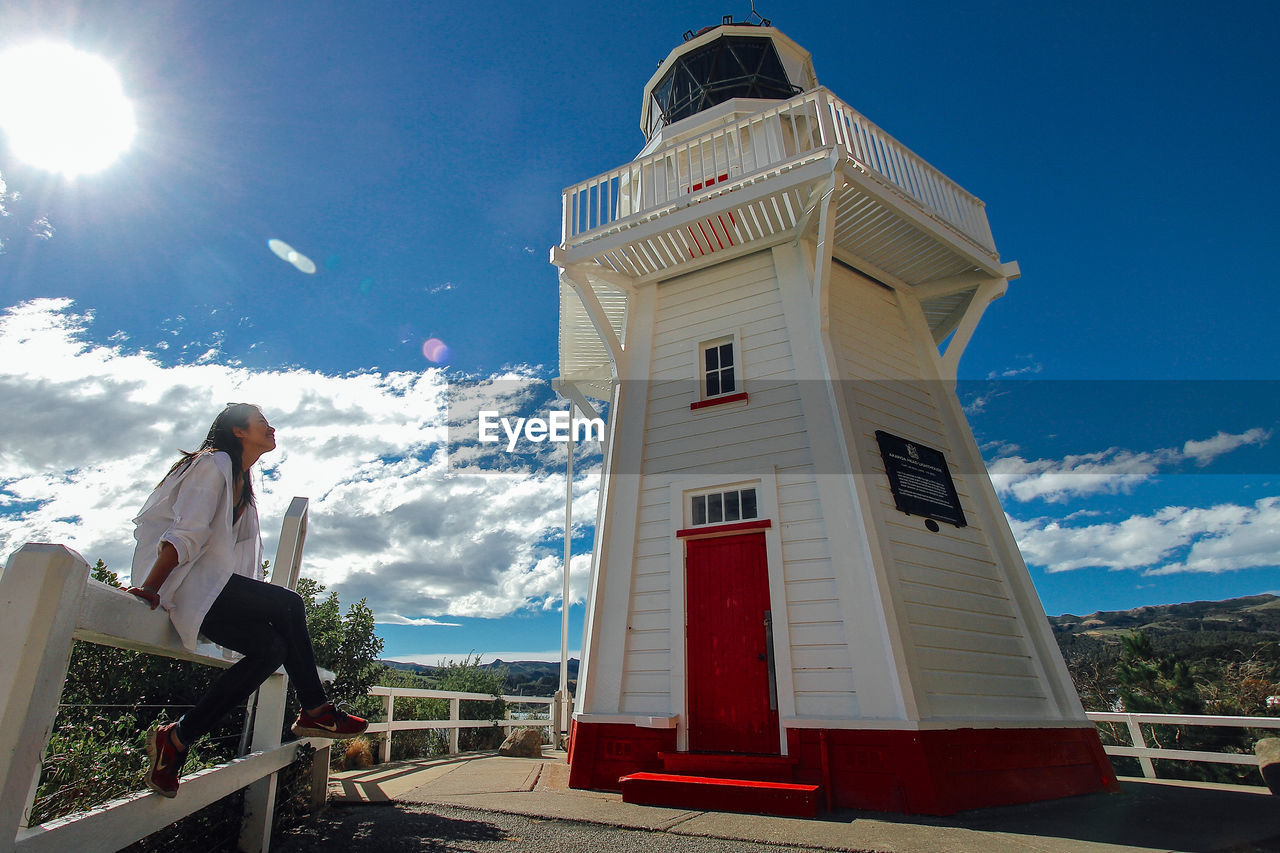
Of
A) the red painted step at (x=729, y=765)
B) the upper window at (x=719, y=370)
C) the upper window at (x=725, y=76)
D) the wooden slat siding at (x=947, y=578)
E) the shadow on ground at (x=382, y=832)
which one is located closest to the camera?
the shadow on ground at (x=382, y=832)

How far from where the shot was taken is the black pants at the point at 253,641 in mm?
2094

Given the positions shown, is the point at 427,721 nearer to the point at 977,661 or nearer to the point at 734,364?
the point at 734,364

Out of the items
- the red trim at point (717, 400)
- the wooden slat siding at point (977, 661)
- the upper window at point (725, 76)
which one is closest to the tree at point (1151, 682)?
the wooden slat siding at point (977, 661)

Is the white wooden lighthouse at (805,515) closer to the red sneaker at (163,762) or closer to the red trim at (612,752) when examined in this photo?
the red trim at (612,752)

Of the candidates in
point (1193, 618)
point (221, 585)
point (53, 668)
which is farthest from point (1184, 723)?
point (1193, 618)

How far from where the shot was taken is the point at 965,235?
7.80m

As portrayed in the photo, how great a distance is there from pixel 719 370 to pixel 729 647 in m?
3.08

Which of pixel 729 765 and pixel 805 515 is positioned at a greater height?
pixel 805 515

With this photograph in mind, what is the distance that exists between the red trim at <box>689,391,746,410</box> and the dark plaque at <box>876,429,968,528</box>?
57.8 inches

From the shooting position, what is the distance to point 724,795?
14.9 feet

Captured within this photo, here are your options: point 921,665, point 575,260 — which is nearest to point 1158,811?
point 921,665

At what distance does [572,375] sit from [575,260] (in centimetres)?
296

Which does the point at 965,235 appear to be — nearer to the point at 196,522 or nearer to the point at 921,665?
the point at 921,665

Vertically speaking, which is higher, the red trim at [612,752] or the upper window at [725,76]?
the upper window at [725,76]
